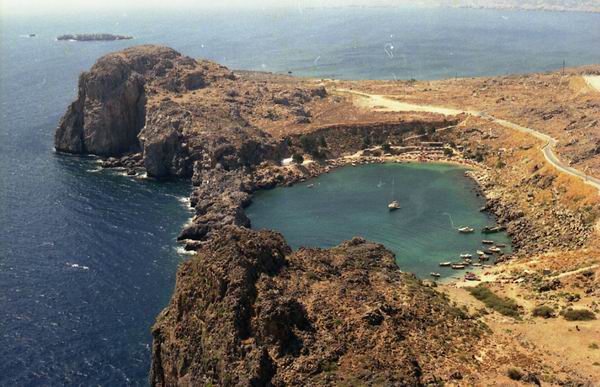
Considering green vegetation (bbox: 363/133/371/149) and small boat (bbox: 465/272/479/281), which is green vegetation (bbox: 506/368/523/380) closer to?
small boat (bbox: 465/272/479/281)

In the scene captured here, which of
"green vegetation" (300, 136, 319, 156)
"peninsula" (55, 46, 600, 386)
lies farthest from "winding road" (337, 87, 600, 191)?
"green vegetation" (300, 136, 319, 156)

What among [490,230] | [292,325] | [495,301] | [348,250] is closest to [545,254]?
[490,230]

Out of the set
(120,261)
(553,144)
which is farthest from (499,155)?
(120,261)

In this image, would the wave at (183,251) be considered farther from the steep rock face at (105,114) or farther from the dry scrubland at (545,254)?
the steep rock face at (105,114)

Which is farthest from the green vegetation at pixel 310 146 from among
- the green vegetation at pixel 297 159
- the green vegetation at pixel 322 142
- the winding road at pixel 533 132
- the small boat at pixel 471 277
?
the small boat at pixel 471 277

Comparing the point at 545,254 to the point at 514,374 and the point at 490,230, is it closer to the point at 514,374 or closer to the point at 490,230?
the point at 490,230

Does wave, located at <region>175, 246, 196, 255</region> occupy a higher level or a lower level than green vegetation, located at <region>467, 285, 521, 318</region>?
lower

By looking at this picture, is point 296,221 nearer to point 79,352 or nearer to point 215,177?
point 215,177

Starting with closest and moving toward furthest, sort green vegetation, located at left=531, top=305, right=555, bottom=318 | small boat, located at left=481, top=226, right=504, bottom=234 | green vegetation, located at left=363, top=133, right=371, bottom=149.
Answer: green vegetation, located at left=531, top=305, right=555, bottom=318 < small boat, located at left=481, top=226, right=504, bottom=234 < green vegetation, located at left=363, top=133, right=371, bottom=149
